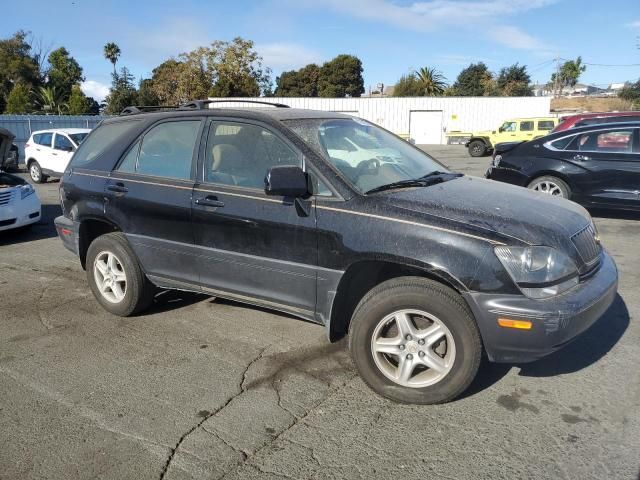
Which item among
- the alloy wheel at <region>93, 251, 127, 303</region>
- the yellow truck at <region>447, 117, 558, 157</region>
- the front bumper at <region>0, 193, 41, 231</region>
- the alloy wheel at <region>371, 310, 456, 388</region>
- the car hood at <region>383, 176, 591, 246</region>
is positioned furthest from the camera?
the yellow truck at <region>447, 117, 558, 157</region>

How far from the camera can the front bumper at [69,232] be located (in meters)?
4.91

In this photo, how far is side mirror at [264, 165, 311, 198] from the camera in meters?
3.34

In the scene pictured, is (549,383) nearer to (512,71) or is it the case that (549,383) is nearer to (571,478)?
(571,478)

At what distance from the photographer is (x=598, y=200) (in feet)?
27.3

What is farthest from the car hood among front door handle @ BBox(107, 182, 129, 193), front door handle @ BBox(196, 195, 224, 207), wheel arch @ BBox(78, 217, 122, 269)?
wheel arch @ BBox(78, 217, 122, 269)

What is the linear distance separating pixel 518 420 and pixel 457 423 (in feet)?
1.17

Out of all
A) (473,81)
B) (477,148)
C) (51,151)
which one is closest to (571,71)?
(473,81)

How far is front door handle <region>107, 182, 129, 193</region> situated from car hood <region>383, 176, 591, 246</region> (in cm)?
230

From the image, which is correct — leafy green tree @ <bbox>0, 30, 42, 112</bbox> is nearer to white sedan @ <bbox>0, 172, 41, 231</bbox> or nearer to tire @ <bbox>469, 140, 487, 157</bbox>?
tire @ <bbox>469, 140, 487, 157</bbox>

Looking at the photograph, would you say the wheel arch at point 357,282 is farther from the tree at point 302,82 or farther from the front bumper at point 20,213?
the tree at point 302,82

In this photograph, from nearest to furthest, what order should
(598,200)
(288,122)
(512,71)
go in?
(288,122) < (598,200) < (512,71)

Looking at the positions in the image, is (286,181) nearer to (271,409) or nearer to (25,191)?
(271,409)

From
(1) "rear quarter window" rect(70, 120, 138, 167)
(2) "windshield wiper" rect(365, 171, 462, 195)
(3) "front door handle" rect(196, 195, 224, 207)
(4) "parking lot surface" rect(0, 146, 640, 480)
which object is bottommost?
(4) "parking lot surface" rect(0, 146, 640, 480)

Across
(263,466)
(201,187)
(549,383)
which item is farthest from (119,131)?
(549,383)
